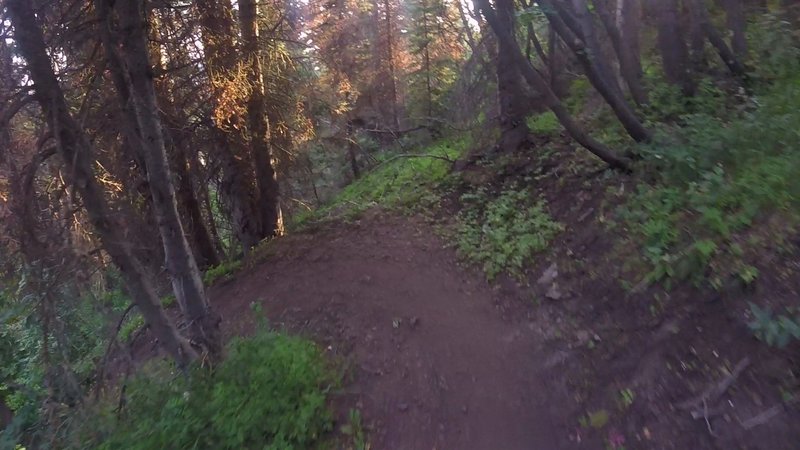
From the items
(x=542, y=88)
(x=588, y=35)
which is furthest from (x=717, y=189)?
(x=588, y=35)

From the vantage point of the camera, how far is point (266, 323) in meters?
7.38

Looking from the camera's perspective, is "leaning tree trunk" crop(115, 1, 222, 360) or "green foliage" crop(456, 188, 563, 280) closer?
"leaning tree trunk" crop(115, 1, 222, 360)

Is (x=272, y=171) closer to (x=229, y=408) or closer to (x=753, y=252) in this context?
(x=229, y=408)

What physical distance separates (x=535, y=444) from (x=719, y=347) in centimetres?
173

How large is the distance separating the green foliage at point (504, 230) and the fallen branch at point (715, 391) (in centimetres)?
416

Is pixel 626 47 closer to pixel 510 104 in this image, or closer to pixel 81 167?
pixel 510 104

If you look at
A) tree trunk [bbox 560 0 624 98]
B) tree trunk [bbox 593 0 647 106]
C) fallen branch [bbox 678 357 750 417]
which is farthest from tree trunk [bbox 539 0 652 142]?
fallen branch [bbox 678 357 750 417]

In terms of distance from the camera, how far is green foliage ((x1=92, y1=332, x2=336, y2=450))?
5246 millimetres

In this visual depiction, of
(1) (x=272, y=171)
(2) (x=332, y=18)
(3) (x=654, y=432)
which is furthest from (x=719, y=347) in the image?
(2) (x=332, y=18)

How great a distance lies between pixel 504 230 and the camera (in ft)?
32.4

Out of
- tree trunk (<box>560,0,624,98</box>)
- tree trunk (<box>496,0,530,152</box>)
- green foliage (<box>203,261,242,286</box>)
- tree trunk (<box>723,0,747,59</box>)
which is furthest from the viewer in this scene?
tree trunk (<box>496,0,530,152</box>)

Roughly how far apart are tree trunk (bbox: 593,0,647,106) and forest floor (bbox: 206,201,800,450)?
3.09 metres

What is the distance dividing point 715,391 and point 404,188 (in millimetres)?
9838

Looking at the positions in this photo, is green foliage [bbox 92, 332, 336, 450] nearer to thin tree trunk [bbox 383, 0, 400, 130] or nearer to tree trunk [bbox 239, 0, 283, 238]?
tree trunk [bbox 239, 0, 283, 238]
